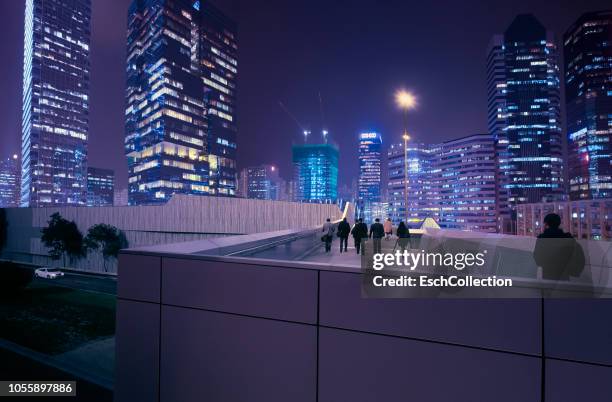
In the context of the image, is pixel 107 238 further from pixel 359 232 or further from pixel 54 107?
pixel 54 107

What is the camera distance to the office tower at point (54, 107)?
461 ft

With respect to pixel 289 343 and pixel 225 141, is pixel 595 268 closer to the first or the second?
pixel 289 343

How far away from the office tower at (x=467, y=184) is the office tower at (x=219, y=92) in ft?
386

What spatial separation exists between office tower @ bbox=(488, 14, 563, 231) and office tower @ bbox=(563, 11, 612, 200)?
7683 mm

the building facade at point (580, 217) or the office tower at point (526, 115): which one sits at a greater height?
the office tower at point (526, 115)

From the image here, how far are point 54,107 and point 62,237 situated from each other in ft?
477

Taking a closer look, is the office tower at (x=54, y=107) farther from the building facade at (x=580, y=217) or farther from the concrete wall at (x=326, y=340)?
the building facade at (x=580, y=217)

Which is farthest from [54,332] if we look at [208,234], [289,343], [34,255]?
[34,255]

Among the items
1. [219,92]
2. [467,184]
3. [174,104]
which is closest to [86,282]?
[174,104]

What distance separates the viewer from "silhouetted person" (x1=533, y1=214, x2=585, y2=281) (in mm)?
4141

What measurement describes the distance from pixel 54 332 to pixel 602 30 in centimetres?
23023

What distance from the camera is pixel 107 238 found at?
124ft

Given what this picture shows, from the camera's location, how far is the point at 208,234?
32656 millimetres

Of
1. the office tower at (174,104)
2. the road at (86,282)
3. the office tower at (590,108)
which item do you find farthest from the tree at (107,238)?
the office tower at (590,108)
